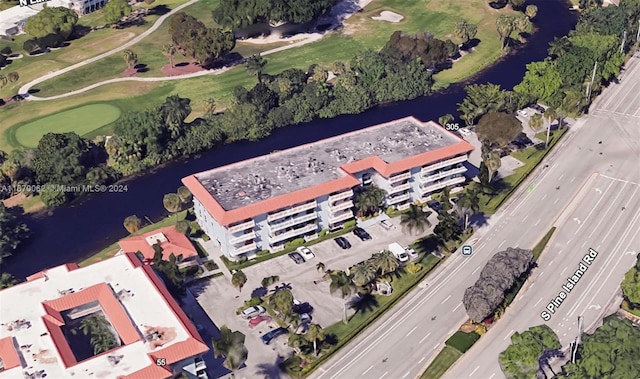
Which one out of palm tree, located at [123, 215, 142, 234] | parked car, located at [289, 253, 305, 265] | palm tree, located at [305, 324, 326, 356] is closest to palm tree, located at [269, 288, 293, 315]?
palm tree, located at [305, 324, 326, 356]

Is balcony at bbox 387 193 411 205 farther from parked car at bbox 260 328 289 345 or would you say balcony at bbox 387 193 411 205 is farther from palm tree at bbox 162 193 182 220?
palm tree at bbox 162 193 182 220

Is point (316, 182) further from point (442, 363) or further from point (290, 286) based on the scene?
point (442, 363)

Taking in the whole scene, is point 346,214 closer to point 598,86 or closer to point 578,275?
point 578,275

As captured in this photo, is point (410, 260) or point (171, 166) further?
point (171, 166)

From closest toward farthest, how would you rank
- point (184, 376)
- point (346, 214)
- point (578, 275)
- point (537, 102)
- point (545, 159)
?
point (184, 376)
point (578, 275)
point (346, 214)
point (545, 159)
point (537, 102)

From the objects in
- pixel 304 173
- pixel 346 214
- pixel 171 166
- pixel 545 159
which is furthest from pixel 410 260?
pixel 171 166

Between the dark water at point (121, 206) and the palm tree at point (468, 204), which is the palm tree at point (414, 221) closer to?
the palm tree at point (468, 204)
